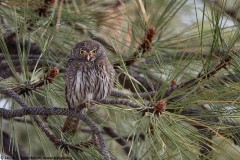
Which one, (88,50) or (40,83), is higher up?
(88,50)

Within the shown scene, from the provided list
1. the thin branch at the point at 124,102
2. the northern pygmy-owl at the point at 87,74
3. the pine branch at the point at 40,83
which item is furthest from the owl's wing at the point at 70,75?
the thin branch at the point at 124,102

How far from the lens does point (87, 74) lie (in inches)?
116

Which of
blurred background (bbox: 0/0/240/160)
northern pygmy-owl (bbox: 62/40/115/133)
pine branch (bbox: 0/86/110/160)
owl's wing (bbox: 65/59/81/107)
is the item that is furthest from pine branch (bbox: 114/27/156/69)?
pine branch (bbox: 0/86/110/160)

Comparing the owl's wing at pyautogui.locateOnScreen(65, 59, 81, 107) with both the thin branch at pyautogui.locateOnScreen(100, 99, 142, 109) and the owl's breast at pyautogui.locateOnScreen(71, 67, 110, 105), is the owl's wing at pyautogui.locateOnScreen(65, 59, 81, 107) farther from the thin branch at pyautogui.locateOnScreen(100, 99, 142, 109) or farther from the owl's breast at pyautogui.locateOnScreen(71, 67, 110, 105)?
the thin branch at pyautogui.locateOnScreen(100, 99, 142, 109)

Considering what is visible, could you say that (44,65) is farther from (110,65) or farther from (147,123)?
(147,123)

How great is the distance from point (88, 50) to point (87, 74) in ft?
0.48

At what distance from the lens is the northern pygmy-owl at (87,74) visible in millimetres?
2877

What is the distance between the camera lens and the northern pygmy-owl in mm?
2877

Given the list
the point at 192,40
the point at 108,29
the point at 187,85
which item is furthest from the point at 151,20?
the point at 187,85

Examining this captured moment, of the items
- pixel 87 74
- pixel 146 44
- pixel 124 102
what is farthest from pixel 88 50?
pixel 124 102

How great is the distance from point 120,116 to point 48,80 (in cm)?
107

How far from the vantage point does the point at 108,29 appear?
313 cm

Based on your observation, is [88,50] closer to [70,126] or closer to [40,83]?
[70,126]

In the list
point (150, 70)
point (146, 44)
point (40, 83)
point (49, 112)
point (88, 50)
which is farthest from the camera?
point (88, 50)
